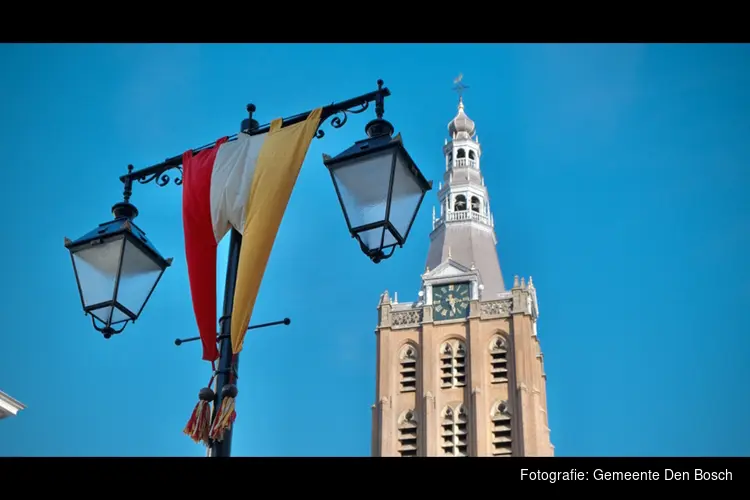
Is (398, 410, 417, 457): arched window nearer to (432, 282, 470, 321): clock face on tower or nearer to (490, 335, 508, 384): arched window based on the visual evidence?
(490, 335, 508, 384): arched window

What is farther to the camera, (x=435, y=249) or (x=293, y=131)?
(x=435, y=249)

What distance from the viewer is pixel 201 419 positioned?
21.6 feet

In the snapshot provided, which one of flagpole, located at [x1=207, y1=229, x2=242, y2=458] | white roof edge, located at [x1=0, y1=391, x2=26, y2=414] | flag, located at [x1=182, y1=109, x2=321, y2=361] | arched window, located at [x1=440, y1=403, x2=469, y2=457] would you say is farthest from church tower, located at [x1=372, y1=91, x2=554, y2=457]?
flagpole, located at [x1=207, y1=229, x2=242, y2=458]

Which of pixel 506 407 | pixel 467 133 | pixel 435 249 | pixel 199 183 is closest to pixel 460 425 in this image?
pixel 506 407

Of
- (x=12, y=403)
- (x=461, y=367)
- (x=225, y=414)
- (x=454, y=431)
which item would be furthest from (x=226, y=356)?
(x=461, y=367)

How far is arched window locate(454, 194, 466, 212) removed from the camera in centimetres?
6317

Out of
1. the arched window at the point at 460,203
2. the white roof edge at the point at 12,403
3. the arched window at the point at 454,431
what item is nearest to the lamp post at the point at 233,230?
the white roof edge at the point at 12,403

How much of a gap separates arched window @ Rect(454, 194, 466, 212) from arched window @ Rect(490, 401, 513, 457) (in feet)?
50.1

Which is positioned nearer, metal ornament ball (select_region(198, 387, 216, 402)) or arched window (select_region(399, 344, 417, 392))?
metal ornament ball (select_region(198, 387, 216, 402))

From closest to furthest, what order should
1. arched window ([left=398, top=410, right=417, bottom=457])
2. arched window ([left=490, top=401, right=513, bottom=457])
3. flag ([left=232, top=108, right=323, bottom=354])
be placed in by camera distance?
flag ([left=232, top=108, right=323, bottom=354]) → arched window ([left=490, top=401, right=513, bottom=457]) → arched window ([left=398, top=410, right=417, bottom=457])

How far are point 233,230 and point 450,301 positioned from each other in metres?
48.7

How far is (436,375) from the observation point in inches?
2103
